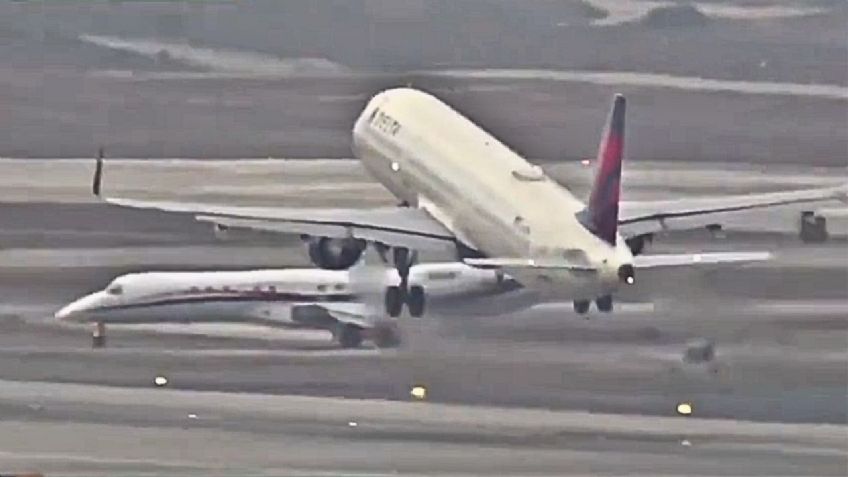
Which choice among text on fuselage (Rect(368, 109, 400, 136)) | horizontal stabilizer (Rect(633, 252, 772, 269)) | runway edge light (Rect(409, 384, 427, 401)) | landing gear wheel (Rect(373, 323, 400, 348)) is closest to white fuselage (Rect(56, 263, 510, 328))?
landing gear wheel (Rect(373, 323, 400, 348))

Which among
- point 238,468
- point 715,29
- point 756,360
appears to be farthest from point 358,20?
point 238,468

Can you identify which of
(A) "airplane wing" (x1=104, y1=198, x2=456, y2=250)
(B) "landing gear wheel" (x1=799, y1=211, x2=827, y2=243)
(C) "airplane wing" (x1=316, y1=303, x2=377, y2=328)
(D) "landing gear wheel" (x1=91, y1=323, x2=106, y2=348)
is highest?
(A) "airplane wing" (x1=104, y1=198, x2=456, y2=250)

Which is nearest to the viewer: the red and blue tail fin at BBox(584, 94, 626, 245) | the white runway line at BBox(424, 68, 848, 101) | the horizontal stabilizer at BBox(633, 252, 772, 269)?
the horizontal stabilizer at BBox(633, 252, 772, 269)

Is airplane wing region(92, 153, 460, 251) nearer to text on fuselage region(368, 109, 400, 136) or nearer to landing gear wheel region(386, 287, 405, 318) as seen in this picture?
landing gear wheel region(386, 287, 405, 318)

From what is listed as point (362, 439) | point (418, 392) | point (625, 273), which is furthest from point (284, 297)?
point (362, 439)

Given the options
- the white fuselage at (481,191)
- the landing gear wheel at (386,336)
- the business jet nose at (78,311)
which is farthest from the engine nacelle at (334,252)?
the business jet nose at (78,311)

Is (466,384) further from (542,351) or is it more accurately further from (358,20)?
(358,20)

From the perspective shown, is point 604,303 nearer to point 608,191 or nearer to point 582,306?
point 582,306
